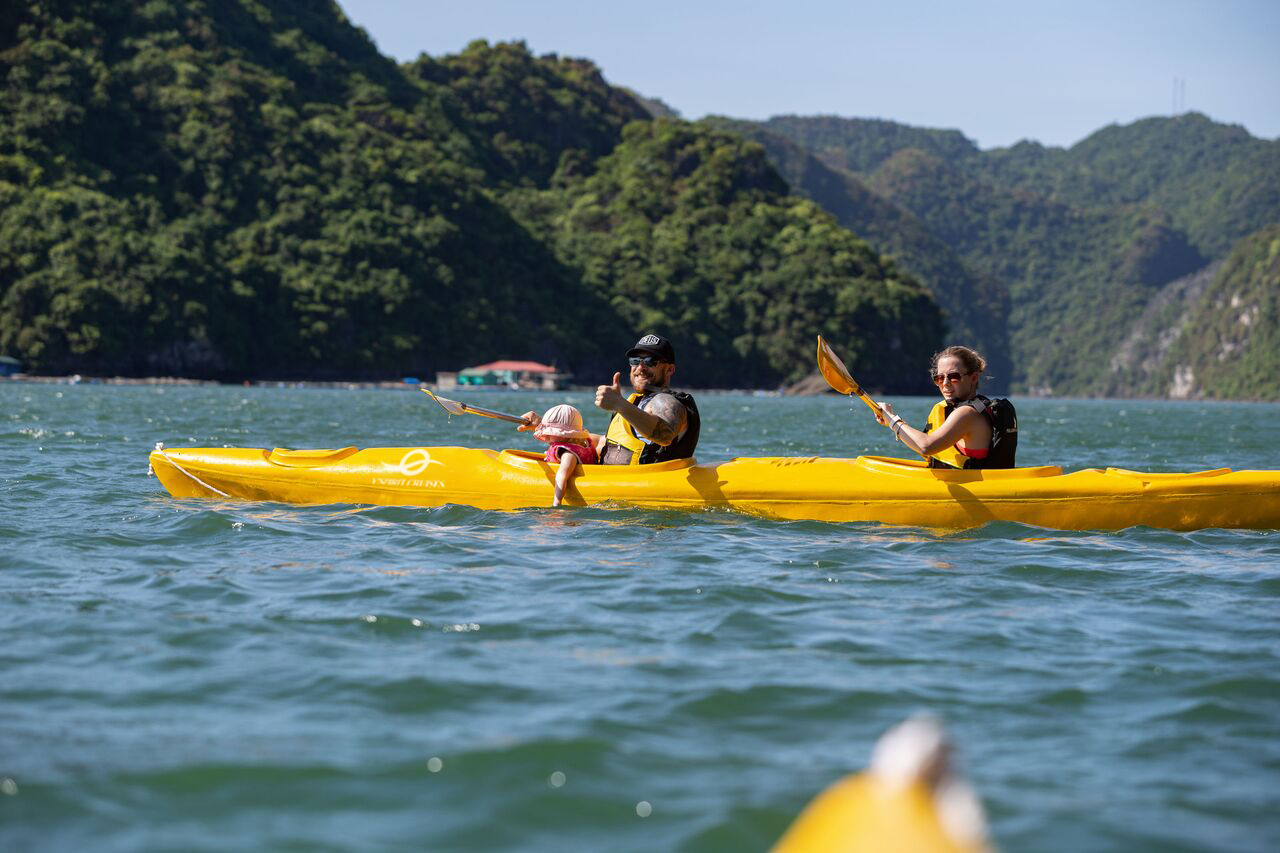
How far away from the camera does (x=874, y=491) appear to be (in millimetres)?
8891

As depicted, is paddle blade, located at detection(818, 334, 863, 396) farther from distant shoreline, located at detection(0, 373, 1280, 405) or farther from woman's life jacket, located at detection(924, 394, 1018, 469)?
distant shoreline, located at detection(0, 373, 1280, 405)

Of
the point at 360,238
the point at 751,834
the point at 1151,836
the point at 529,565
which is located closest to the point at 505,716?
the point at 751,834

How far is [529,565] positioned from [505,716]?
277 cm

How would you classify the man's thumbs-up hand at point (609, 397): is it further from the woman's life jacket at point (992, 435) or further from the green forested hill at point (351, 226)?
the green forested hill at point (351, 226)

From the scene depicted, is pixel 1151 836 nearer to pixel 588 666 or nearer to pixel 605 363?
pixel 588 666

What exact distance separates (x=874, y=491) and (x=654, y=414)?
160 cm

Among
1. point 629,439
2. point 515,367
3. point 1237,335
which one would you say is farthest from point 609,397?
point 1237,335

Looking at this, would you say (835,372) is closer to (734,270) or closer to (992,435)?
(992,435)

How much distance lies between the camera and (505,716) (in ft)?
13.9

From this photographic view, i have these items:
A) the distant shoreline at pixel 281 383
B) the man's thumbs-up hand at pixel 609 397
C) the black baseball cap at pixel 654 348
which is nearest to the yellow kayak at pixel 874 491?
the black baseball cap at pixel 654 348

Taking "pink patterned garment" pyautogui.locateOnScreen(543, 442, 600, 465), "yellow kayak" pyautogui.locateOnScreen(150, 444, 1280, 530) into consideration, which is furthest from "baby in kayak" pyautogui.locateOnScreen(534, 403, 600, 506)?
"yellow kayak" pyautogui.locateOnScreen(150, 444, 1280, 530)

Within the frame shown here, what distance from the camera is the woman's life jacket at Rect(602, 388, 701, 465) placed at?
894 centimetres

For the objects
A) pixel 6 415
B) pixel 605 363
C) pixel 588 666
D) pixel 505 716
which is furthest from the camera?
pixel 605 363

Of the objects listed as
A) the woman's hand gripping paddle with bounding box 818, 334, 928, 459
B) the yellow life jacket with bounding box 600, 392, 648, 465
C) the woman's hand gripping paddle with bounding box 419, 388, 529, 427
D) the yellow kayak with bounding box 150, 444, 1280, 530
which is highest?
the woman's hand gripping paddle with bounding box 818, 334, 928, 459
